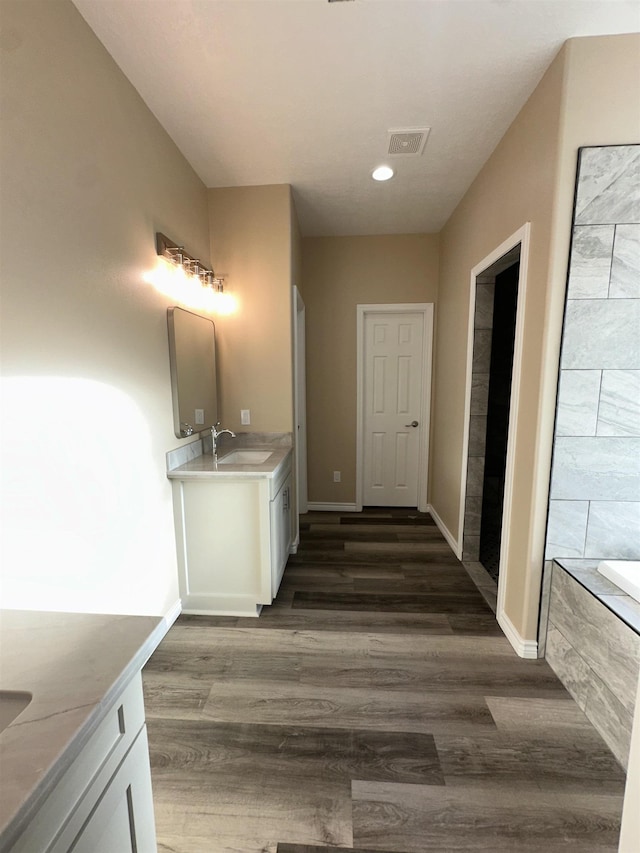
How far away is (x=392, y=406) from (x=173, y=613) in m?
2.65

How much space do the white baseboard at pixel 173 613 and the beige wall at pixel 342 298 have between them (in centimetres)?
197

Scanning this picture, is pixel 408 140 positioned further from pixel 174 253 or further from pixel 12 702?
pixel 12 702

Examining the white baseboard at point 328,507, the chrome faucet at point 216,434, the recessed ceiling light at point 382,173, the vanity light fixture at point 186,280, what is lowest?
the white baseboard at point 328,507

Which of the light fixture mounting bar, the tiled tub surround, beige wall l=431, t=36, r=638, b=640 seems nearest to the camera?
the tiled tub surround

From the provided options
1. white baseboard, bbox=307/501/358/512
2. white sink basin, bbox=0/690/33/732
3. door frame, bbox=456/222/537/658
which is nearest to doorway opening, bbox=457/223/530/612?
door frame, bbox=456/222/537/658

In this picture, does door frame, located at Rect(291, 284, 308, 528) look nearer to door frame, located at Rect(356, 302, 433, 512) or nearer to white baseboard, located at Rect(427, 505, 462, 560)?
door frame, located at Rect(356, 302, 433, 512)

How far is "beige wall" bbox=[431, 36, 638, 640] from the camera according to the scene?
4.93ft

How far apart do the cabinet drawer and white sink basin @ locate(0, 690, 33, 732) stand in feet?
0.44

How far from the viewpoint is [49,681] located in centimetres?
66

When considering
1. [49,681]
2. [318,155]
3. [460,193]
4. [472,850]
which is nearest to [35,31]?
[318,155]

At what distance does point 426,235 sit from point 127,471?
3.35 m

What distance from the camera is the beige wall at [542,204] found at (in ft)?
4.93

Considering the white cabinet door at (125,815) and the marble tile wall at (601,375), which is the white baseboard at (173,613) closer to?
the white cabinet door at (125,815)

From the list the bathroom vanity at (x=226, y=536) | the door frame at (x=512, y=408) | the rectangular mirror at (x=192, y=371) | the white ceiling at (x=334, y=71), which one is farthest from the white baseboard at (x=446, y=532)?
the white ceiling at (x=334, y=71)
